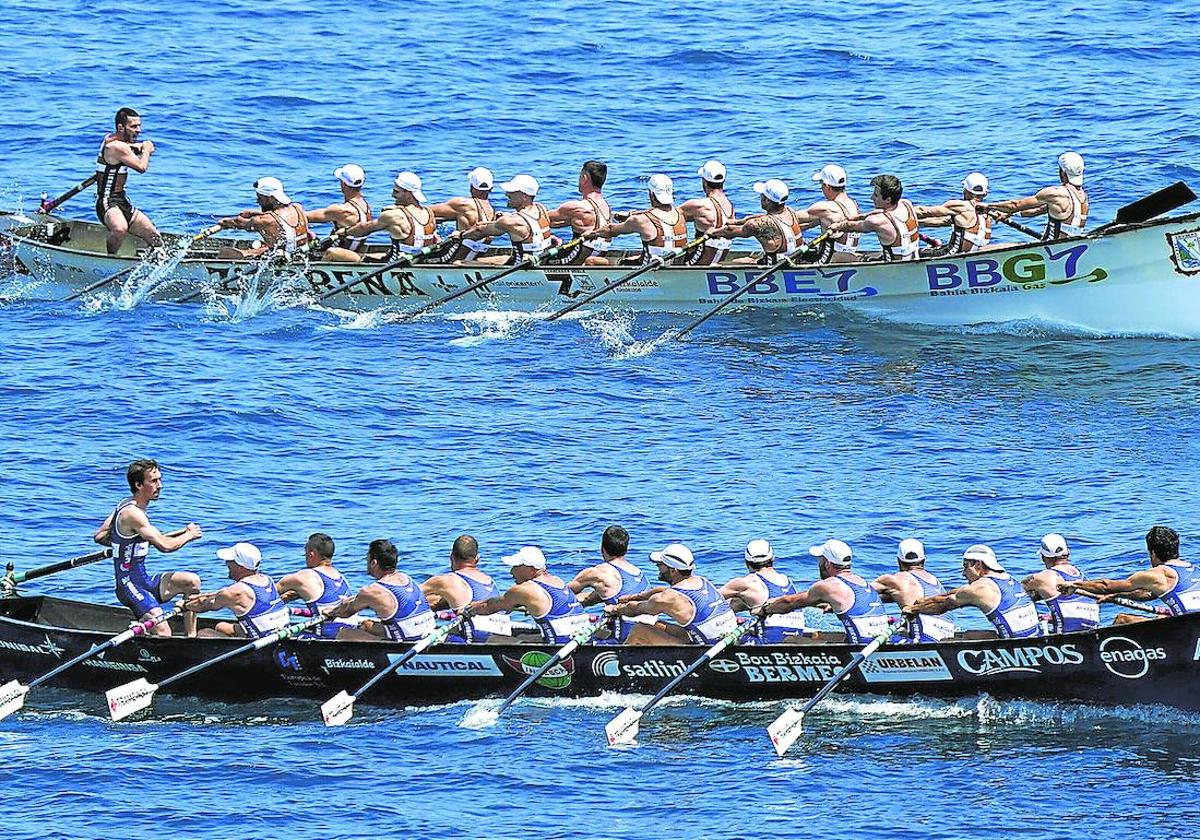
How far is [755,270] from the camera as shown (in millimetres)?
38594

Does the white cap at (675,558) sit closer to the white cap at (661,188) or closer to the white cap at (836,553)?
the white cap at (836,553)

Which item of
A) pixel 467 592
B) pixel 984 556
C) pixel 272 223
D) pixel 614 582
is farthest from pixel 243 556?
pixel 272 223

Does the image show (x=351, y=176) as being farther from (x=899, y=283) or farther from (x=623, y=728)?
(x=623, y=728)

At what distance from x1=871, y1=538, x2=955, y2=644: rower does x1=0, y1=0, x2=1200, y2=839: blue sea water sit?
2.67 ft

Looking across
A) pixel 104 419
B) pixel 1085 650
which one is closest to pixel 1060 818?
pixel 1085 650

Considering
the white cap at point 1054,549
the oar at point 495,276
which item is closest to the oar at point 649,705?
the white cap at point 1054,549

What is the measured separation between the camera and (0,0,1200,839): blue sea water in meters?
25.5

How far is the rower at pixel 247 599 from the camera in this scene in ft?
90.8

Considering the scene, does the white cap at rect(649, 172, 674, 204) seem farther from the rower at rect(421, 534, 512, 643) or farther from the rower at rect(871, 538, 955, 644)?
the rower at rect(871, 538, 955, 644)

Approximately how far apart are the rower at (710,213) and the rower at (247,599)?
13.2 metres

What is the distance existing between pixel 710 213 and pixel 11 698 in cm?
1584

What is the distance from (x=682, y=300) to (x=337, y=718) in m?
14.0

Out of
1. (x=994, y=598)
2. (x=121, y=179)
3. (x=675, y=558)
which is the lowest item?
(x=994, y=598)

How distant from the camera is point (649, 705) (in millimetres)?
26453
